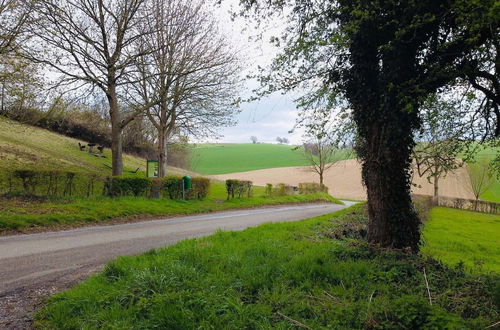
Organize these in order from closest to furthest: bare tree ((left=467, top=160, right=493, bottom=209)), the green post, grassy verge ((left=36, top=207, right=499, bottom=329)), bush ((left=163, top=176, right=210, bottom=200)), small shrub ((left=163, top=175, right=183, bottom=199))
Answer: grassy verge ((left=36, top=207, right=499, bottom=329)) < small shrub ((left=163, top=175, right=183, bottom=199)) < bush ((left=163, top=176, right=210, bottom=200)) < the green post < bare tree ((left=467, top=160, right=493, bottom=209))

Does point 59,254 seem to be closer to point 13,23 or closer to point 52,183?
point 52,183

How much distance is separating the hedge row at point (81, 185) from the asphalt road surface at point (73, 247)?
3.43 meters

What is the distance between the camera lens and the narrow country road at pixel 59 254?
470 centimetres

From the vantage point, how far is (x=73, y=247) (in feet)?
25.6

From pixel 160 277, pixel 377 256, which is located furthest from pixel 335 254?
pixel 160 277

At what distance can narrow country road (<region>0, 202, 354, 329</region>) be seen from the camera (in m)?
4.70

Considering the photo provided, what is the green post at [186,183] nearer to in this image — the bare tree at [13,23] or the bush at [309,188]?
the bare tree at [13,23]

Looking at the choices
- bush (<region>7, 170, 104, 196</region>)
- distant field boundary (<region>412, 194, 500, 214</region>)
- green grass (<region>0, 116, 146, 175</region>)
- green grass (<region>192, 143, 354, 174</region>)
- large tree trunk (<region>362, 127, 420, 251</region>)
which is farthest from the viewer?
green grass (<region>192, 143, 354, 174</region>)

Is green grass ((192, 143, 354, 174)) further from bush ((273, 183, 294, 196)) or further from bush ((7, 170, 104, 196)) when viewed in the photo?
bush ((7, 170, 104, 196))

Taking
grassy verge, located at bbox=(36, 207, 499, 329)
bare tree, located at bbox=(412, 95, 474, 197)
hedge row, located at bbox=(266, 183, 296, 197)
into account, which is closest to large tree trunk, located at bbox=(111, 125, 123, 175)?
hedge row, located at bbox=(266, 183, 296, 197)

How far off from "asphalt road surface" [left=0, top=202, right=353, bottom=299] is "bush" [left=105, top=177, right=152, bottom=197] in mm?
3295

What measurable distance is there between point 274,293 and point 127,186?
482 inches

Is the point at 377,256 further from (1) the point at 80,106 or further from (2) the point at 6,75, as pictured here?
(1) the point at 80,106

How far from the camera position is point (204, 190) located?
20.0 m
